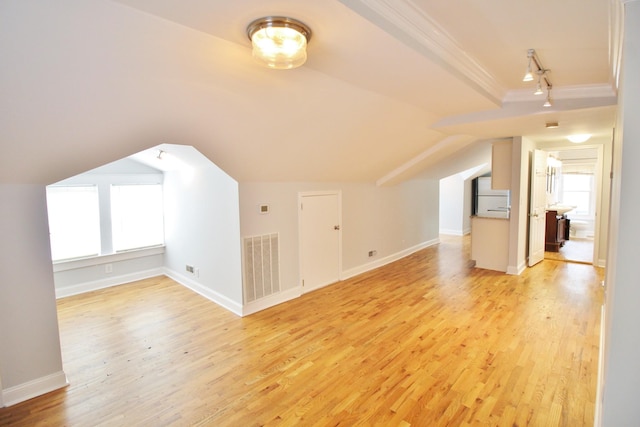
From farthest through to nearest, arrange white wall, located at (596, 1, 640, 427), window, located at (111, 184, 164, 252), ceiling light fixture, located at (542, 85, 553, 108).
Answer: window, located at (111, 184, 164, 252) → ceiling light fixture, located at (542, 85, 553, 108) → white wall, located at (596, 1, 640, 427)

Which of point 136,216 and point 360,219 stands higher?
point 136,216

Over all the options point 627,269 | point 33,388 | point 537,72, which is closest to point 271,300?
point 33,388

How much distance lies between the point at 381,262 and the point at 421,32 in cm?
467

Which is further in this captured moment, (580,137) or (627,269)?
(580,137)

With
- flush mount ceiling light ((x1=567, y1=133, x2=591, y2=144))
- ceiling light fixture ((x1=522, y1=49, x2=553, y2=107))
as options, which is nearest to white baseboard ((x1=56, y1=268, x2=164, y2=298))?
ceiling light fixture ((x1=522, y1=49, x2=553, y2=107))

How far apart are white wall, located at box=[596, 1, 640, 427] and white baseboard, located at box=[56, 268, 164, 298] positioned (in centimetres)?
577

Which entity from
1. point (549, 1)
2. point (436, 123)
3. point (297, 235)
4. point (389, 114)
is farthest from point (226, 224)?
point (549, 1)

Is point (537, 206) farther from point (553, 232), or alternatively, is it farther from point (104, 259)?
point (104, 259)

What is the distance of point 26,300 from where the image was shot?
2.41 metres

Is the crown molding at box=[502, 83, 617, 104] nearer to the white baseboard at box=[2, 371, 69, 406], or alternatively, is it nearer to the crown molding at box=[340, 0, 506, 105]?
the crown molding at box=[340, 0, 506, 105]

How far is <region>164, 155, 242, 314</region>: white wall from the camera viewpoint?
3852mm

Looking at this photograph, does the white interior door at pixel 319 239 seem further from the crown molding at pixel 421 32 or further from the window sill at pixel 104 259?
the window sill at pixel 104 259

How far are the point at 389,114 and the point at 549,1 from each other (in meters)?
1.82

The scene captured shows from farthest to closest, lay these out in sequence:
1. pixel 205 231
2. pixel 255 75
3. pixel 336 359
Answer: pixel 205 231 < pixel 336 359 < pixel 255 75
